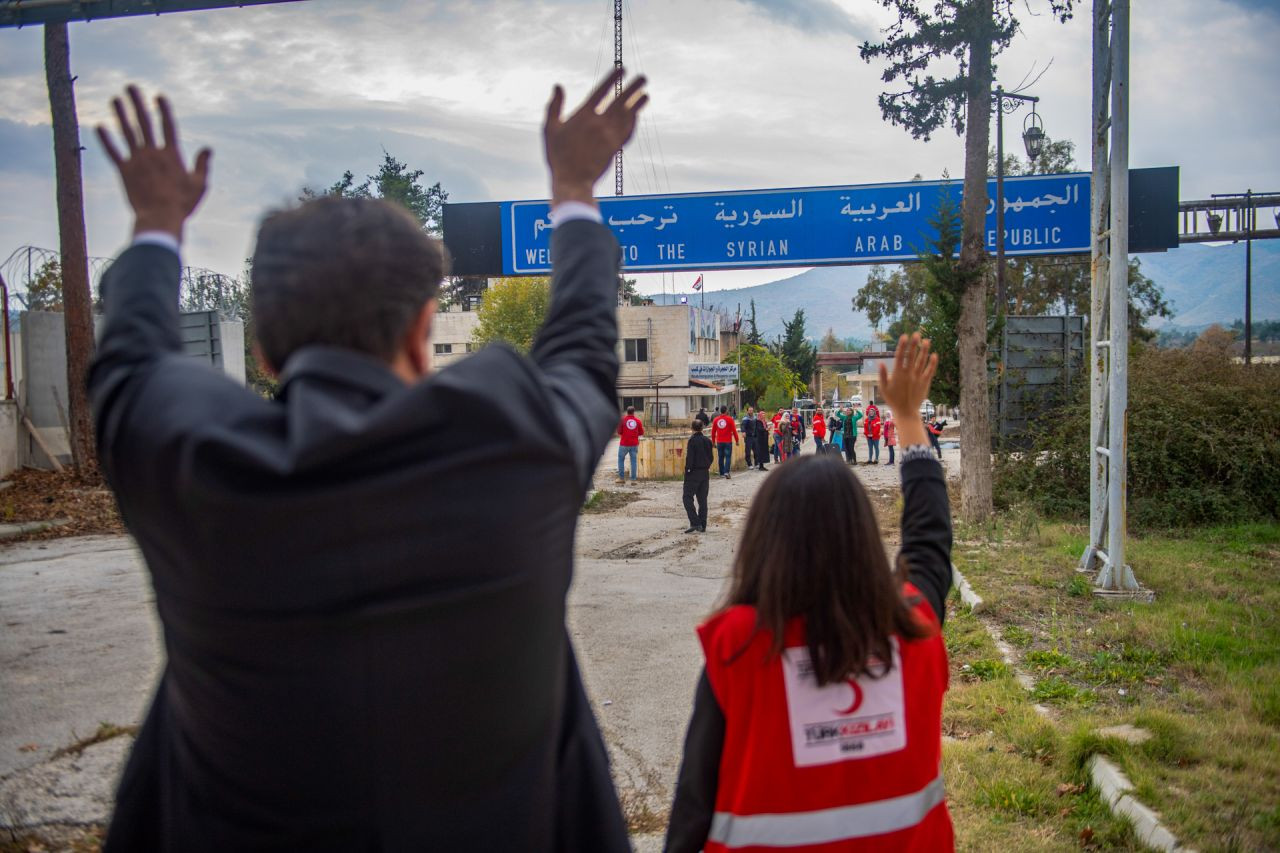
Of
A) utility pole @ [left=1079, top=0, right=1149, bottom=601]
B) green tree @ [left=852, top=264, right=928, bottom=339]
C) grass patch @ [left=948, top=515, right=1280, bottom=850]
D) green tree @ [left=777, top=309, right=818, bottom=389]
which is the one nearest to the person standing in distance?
grass patch @ [left=948, top=515, right=1280, bottom=850]

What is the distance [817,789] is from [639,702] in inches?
178

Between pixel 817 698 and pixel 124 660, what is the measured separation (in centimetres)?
687

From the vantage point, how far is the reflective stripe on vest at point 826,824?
2.02 meters

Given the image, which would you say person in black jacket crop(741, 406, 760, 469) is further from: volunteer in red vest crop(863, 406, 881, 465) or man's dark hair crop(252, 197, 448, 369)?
man's dark hair crop(252, 197, 448, 369)

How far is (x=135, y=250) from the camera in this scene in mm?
1444

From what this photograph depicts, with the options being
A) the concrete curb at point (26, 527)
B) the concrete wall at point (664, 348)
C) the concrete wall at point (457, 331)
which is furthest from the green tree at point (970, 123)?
the concrete wall at point (457, 331)

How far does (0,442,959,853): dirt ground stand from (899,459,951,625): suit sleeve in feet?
4.91

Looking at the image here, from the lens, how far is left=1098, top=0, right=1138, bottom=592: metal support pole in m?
8.02

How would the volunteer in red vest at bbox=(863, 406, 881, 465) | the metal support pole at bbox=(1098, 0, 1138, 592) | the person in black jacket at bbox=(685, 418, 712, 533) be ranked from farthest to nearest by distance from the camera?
the volunteer in red vest at bbox=(863, 406, 881, 465) → the person in black jacket at bbox=(685, 418, 712, 533) → the metal support pole at bbox=(1098, 0, 1138, 592)

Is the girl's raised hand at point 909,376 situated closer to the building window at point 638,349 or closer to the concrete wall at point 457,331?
the building window at point 638,349

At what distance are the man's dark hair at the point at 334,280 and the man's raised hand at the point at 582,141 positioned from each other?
341mm

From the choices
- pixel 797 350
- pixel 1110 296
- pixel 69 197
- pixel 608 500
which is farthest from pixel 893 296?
pixel 1110 296

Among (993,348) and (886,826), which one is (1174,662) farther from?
(993,348)

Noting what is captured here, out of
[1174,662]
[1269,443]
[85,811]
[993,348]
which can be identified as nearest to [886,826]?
[85,811]
